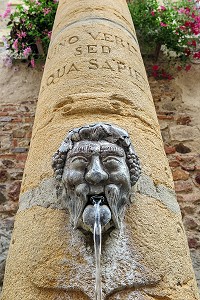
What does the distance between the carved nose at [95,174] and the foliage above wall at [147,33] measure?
3137 mm

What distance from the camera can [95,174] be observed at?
1.50 meters

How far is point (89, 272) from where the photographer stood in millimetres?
1444

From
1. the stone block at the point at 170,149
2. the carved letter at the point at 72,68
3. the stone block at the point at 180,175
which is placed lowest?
the carved letter at the point at 72,68

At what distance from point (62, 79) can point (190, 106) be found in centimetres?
212

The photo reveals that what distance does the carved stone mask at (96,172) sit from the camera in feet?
4.93

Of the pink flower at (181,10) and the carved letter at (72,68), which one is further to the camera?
the pink flower at (181,10)

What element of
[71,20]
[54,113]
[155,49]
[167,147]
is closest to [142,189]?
[54,113]

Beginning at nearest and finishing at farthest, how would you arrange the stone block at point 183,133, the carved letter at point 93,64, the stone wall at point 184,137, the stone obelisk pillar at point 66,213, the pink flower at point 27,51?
the stone obelisk pillar at point 66,213
the carved letter at point 93,64
the stone wall at point 184,137
the stone block at point 183,133
the pink flower at point 27,51

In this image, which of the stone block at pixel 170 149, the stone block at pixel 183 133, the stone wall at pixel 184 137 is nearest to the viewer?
the stone wall at pixel 184 137

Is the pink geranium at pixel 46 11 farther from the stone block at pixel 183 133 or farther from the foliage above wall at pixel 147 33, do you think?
the stone block at pixel 183 133

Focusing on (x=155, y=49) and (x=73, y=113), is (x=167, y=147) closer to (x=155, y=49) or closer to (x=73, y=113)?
(x=155, y=49)

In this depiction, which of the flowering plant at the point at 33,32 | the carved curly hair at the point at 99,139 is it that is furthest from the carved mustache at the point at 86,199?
the flowering plant at the point at 33,32

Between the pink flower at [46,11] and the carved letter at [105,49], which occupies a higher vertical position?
the pink flower at [46,11]

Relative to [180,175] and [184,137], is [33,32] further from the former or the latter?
[180,175]
